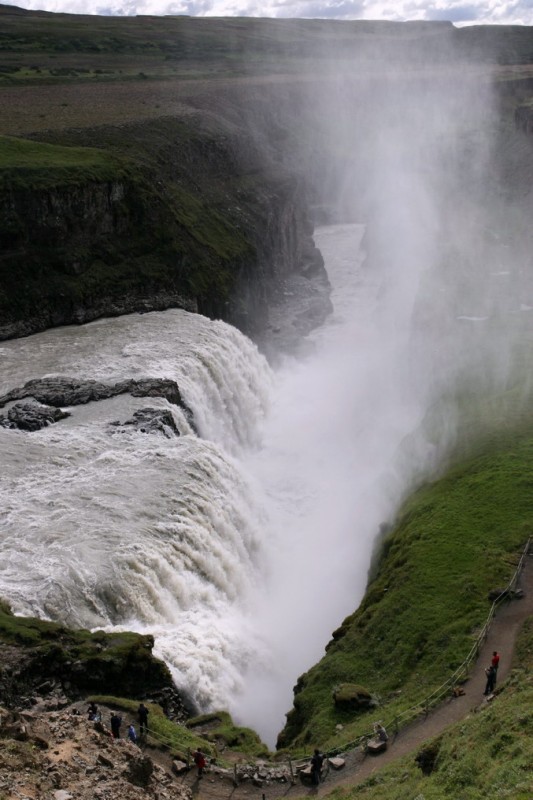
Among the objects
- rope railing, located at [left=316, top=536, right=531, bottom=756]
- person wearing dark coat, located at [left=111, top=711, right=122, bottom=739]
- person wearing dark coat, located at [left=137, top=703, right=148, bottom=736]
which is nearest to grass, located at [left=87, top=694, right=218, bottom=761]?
person wearing dark coat, located at [left=137, top=703, right=148, bottom=736]

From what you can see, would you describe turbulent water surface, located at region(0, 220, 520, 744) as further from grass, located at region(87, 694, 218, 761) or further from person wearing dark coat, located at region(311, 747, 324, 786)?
person wearing dark coat, located at region(311, 747, 324, 786)

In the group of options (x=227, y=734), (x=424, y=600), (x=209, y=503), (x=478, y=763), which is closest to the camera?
(x=478, y=763)

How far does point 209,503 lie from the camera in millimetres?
39562

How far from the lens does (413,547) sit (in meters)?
38.1

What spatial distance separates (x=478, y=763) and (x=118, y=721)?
1001 cm

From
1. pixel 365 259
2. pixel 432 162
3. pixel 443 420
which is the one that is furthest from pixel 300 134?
pixel 443 420

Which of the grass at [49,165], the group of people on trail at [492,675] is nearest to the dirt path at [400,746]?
the group of people on trail at [492,675]

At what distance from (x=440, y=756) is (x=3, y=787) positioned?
10.6 meters

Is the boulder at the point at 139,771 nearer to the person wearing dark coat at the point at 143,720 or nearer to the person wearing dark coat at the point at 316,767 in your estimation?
the person wearing dark coat at the point at 143,720

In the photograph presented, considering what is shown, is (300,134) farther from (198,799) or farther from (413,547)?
(198,799)

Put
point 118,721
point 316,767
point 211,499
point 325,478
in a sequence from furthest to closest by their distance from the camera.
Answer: point 325,478, point 211,499, point 316,767, point 118,721

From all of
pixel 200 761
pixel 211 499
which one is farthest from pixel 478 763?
pixel 211 499

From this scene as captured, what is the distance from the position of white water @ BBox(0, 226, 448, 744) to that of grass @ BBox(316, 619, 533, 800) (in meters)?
10.3

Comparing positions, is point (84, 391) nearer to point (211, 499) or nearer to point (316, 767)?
point (211, 499)
